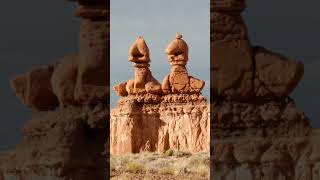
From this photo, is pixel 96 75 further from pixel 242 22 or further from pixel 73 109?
pixel 242 22

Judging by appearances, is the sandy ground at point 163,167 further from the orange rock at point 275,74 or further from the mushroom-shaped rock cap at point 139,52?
the orange rock at point 275,74

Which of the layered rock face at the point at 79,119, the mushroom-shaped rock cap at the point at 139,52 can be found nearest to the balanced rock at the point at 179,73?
the mushroom-shaped rock cap at the point at 139,52

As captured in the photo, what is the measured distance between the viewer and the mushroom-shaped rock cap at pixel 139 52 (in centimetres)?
2306

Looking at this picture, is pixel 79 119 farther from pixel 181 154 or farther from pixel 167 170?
pixel 181 154

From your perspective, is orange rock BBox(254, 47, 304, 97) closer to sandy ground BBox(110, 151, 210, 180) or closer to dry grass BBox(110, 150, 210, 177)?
sandy ground BBox(110, 151, 210, 180)

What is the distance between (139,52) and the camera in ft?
77.0

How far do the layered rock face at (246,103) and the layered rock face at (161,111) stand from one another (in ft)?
44.9

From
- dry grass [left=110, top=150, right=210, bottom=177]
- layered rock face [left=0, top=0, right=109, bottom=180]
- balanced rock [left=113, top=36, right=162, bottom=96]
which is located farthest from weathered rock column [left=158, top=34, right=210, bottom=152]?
layered rock face [left=0, top=0, right=109, bottom=180]

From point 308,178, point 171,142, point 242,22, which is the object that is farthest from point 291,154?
point 171,142

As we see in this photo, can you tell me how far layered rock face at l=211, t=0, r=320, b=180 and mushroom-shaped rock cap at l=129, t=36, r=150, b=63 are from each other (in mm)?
14954

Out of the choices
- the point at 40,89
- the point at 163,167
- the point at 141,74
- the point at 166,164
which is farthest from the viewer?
the point at 141,74

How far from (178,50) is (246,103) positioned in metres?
14.5

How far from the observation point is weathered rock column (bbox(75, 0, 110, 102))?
8.13 metres

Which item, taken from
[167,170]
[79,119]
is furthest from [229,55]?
[167,170]
